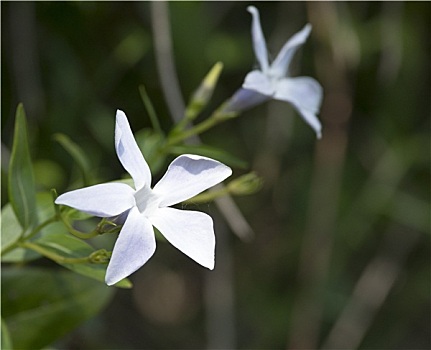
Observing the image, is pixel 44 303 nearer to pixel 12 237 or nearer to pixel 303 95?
pixel 12 237

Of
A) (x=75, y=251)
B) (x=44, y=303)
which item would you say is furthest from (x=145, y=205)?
(x=44, y=303)

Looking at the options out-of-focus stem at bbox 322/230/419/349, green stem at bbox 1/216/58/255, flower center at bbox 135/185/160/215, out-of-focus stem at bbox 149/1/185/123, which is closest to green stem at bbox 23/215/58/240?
green stem at bbox 1/216/58/255

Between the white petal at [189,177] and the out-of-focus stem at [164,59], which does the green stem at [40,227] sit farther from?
the out-of-focus stem at [164,59]

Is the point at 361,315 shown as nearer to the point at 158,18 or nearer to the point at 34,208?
the point at 158,18

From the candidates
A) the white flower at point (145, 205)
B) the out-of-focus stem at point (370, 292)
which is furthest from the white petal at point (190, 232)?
the out-of-focus stem at point (370, 292)

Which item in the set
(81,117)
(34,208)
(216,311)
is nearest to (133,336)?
(216,311)

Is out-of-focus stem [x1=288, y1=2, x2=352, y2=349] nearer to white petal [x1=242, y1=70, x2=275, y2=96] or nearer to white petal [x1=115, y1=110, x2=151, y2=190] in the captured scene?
white petal [x1=242, y1=70, x2=275, y2=96]
